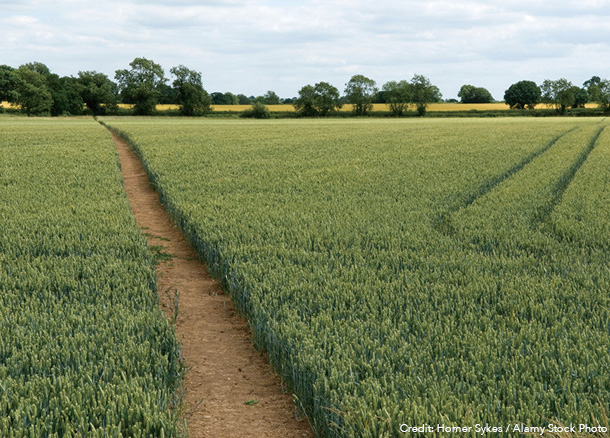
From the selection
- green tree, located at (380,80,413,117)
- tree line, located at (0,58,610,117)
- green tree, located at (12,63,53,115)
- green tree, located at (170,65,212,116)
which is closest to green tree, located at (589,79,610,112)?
tree line, located at (0,58,610,117)

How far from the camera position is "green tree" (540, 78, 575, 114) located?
12744cm

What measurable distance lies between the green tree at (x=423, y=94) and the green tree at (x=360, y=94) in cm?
965

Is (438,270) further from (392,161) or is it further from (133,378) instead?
(392,161)

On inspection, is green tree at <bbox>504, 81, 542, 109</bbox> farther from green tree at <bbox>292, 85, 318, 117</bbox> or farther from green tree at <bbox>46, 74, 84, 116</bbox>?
green tree at <bbox>46, 74, 84, 116</bbox>

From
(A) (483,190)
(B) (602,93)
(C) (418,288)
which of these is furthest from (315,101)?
(C) (418,288)

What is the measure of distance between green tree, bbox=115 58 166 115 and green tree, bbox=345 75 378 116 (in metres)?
40.0

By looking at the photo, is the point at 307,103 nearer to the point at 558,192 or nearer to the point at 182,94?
the point at 182,94

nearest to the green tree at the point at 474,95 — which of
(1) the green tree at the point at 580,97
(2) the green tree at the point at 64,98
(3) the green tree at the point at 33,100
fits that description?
(1) the green tree at the point at 580,97

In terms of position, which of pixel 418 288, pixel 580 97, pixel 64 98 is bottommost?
pixel 418 288

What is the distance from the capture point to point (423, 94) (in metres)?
129

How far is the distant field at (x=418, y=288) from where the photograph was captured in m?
4.34

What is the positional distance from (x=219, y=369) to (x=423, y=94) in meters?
130

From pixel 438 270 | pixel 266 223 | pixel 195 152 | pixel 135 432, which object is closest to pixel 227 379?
pixel 135 432

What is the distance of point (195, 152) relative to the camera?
26438 mm
